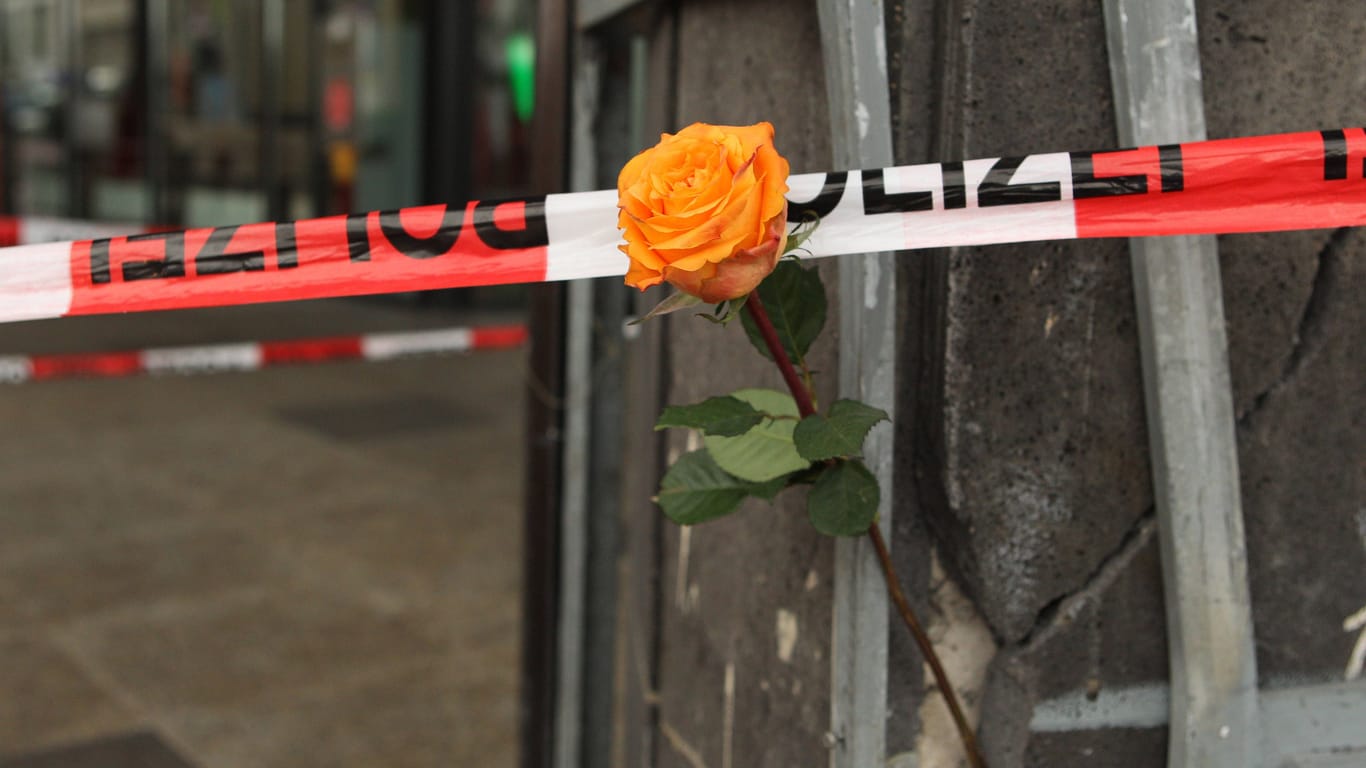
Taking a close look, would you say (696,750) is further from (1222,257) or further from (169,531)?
(169,531)

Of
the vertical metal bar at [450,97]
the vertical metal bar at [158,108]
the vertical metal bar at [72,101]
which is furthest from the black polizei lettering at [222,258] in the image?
the vertical metal bar at [72,101]

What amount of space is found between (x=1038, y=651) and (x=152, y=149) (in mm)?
14597

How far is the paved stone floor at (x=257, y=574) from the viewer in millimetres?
4090

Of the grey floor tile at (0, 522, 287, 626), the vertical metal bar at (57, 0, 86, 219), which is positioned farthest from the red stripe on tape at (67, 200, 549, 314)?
the vertical metal bar at (57, 0, 86, 219)

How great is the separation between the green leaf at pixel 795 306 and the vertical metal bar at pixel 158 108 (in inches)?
563

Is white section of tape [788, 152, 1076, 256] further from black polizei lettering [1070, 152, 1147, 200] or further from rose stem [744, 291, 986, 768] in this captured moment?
rose stem [744, 291, 986, 768]

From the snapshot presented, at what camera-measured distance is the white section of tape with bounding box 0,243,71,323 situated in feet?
6.29

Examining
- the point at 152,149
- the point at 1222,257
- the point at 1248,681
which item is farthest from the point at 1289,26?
the point at 152,149

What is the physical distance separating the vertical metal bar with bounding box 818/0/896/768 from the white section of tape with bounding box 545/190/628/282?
0.90ft

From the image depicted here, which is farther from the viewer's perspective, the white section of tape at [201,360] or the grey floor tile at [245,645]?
the white section of tape at [201,360]

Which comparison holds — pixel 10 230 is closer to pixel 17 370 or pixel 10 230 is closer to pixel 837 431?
pixel 17 370

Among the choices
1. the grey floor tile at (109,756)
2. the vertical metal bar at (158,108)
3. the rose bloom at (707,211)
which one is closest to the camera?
the rose bloom at (707,211)

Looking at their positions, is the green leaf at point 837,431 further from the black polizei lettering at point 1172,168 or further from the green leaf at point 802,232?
the black polizei lettering at point 1172,168

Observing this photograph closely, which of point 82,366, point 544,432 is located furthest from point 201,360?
point 544,432
